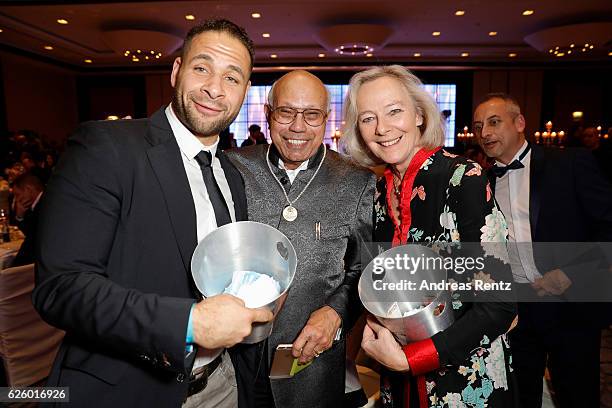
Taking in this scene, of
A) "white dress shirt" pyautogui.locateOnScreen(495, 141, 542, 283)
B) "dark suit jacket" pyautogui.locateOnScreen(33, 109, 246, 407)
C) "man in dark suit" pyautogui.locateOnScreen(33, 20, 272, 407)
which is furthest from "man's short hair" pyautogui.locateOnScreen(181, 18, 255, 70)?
"white dress shirt" pyautogui.locateOnScreen(495, 141, 542, 283)

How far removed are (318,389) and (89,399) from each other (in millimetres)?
932

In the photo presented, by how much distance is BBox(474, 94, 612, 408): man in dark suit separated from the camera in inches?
88.9

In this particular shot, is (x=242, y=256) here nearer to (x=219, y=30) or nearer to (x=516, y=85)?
(x=219, y=30)

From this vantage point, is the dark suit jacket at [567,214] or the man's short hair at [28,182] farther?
the man's short hair at [28,182]

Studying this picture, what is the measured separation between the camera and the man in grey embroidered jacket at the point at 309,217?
170 centimetres

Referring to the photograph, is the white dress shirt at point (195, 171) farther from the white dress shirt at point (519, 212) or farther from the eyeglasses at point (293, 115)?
the white dress shirt at point (519, 212)

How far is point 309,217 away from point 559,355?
1.67 m

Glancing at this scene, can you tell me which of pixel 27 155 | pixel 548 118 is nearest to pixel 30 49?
pixel 27 155

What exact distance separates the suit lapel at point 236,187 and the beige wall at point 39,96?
11481 millimetres

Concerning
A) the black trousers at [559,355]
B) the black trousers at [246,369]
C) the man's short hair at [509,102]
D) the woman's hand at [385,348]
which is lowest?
the black trousers at [559,355]

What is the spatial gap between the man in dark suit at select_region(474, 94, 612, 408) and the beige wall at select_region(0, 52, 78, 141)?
11.9 meters

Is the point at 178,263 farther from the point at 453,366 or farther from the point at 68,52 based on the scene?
the point at 68,52

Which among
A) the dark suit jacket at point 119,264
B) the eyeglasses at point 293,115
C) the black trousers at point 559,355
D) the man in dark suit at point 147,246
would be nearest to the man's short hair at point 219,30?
the man in dark suit at point 147,246

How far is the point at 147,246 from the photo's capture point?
3.52ft
